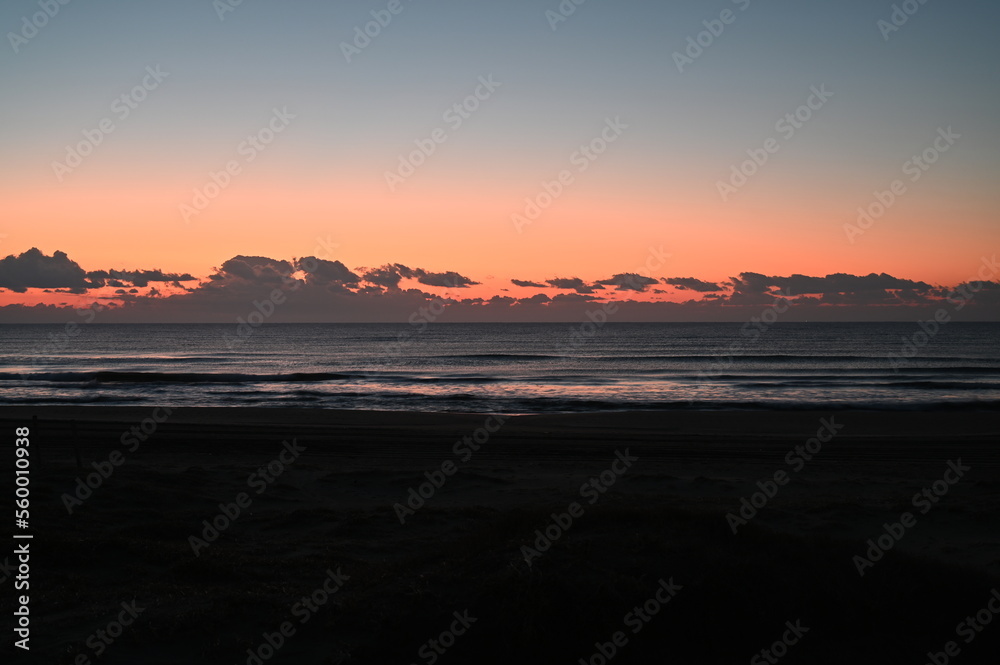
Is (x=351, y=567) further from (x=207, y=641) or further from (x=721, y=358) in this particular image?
(x=721, y=358)

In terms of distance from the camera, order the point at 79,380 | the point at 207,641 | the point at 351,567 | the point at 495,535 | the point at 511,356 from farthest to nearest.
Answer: the point at 511,356, the point at 79,380, the point at 351,567, the point at 495,535, the point at 207,641

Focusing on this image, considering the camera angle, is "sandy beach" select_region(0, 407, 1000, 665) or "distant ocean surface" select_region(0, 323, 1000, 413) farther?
"distant ocean surface" select_region(0, 323, 1000, 413)

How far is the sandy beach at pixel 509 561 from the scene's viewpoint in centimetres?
615

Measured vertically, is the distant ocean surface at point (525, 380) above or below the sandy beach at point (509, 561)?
above

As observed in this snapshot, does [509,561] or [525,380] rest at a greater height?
[525,380]

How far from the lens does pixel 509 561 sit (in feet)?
22.9

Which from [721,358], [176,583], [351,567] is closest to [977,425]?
[351,567]

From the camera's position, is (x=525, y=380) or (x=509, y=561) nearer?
(x=509, y=561)

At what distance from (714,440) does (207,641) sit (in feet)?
61.4

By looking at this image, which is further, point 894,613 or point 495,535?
point 495,535

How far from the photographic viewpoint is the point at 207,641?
20.9ft

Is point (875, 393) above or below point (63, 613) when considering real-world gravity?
above

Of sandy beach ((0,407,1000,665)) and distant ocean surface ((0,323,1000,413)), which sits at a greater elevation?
distant ocean surface ((0,323,1000,413))

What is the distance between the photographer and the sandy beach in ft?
20.2
